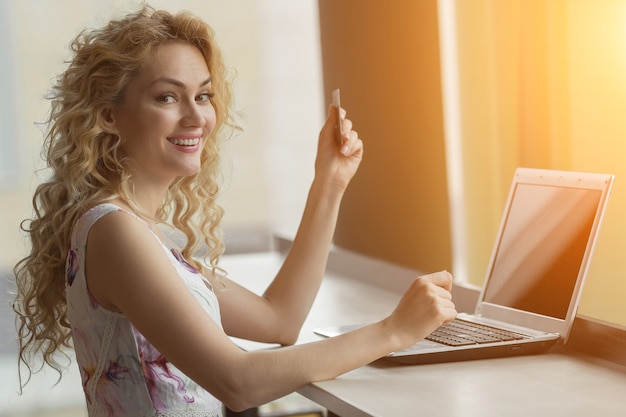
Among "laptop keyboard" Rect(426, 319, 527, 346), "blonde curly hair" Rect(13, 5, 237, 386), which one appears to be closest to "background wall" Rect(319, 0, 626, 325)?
"laptop keyboard" Rect(426, 319, 527, 346)

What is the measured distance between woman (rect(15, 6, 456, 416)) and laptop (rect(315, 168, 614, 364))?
139 mm

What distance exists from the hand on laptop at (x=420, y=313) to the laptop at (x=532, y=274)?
99 millimetres

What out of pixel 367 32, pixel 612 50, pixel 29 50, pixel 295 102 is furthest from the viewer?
pixel 295 102

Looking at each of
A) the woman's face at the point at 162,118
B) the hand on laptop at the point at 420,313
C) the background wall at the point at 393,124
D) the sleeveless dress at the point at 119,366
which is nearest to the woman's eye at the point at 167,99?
the woman's face at the point at 162,118

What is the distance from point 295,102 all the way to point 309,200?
1.77 m

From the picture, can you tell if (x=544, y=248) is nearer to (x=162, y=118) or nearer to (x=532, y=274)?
(x=532, y=274)

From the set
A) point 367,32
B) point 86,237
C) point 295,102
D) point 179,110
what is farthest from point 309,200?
point 295,102

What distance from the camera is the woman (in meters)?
1.32

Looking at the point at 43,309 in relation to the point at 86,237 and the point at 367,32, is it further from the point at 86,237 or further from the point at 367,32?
the point at 367,32

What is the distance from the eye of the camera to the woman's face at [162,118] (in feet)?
4.99

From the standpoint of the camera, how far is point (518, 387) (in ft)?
4.38

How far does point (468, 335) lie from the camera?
157cm

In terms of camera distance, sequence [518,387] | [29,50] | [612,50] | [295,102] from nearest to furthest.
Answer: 1. [518,387]
2. [612,50]
3. [29,50]
4. [295,102]

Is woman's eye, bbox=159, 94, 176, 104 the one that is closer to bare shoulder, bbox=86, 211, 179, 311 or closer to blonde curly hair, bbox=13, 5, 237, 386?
blonde curly hair, bbox=13, 5, 237, 386
